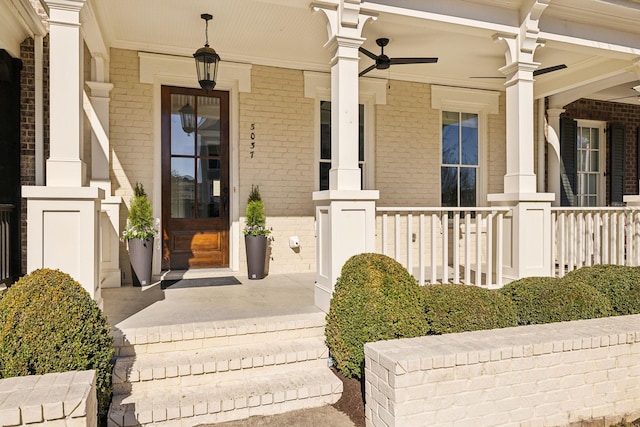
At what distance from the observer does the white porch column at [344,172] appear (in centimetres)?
402

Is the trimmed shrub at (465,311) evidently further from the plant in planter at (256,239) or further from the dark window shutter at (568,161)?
the dark window shutter at (568,161)

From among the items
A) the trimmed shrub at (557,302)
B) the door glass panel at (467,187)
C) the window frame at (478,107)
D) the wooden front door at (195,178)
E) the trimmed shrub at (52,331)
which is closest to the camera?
the trimmed shrub at (52,331)

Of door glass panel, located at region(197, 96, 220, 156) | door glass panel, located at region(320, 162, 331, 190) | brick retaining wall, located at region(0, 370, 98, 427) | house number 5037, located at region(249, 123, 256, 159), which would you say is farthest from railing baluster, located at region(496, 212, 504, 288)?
brick retaining wall, located at region(0, 370, 98, 427)

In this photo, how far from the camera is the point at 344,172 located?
4078 mm

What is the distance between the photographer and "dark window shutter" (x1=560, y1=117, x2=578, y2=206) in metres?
7.93

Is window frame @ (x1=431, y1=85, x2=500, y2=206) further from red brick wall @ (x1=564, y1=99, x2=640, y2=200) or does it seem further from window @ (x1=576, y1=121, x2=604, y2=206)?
window @ (x1=576, y1=121, x2=604, y2=206)

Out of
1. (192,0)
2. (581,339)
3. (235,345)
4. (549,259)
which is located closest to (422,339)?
(581,339)

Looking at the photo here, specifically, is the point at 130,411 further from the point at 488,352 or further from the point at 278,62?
the point at 278,62

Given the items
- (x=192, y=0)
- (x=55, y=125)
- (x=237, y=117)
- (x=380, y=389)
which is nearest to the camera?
(x=380, y=389)

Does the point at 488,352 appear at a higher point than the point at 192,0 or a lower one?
lower

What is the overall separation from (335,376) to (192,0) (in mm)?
3762

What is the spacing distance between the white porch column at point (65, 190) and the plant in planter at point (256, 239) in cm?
251

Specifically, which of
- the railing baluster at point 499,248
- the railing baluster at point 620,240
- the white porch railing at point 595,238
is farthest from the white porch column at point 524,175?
the railing baluster at point 620,240

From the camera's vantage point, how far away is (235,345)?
11.7ft
